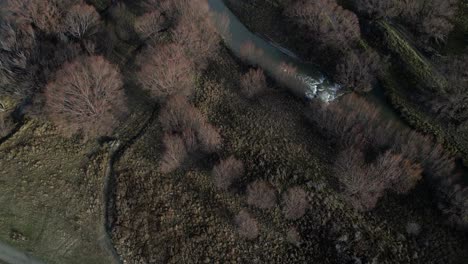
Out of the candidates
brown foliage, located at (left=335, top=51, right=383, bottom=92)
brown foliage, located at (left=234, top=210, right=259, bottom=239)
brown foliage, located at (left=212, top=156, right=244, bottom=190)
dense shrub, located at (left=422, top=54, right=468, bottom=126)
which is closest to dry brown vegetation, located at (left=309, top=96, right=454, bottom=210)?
brown foliage, located at (left=335, top=51, right=383, bottom=92)

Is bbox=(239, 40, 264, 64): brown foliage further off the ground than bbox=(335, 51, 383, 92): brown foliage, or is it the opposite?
bbox=(335, 51, 383, 92): brown foliage

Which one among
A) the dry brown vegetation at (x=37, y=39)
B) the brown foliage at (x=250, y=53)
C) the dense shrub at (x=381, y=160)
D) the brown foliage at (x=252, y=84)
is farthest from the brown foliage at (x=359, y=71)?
the dry brown vegetation at (x=37, y=39)

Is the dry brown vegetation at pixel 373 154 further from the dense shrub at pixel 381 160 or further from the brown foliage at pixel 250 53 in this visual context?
the brown foliage at pixel 250 53

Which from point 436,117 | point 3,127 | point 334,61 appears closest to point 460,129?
point 436,117

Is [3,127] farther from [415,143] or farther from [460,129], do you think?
[460,129]

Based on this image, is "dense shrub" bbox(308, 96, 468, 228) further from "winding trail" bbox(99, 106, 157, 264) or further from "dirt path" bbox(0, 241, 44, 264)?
"dirt path" bbox(0, 241, 44, 264)

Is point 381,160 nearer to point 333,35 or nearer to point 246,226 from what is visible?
point 246,226
